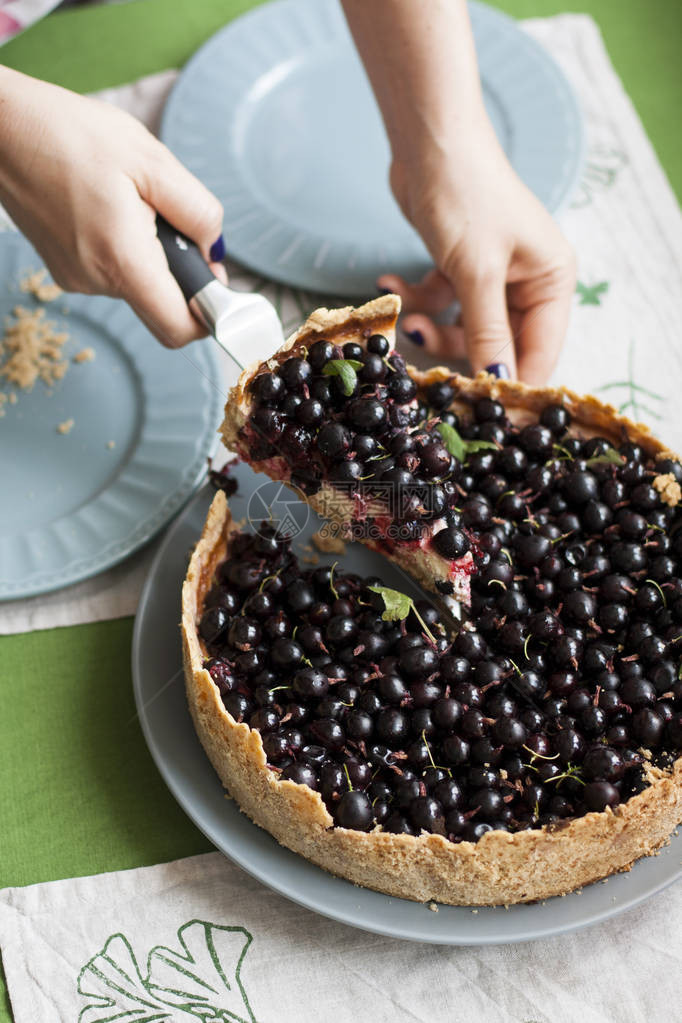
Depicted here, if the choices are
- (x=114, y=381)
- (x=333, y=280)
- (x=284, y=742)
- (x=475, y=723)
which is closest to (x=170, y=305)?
(x=114, y=381)

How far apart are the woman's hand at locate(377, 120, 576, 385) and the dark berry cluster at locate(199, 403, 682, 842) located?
1.03 ft

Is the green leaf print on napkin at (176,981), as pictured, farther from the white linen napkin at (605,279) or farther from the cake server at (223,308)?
the cake server at (223,308)

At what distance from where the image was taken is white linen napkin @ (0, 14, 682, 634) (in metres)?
1.97

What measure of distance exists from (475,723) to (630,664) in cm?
29

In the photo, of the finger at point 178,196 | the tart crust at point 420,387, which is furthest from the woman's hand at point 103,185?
the tart crust at point 420,387

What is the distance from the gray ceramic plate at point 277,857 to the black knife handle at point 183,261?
0.52 metres

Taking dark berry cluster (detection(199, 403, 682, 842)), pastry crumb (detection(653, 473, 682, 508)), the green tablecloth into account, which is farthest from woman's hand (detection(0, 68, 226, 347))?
pastry crumb (detection(653, 473, 682, 508))

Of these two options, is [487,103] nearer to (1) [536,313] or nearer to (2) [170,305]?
(1) [536,313]

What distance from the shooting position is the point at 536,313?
2148 mm

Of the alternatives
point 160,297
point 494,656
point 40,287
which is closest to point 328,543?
point 494,656

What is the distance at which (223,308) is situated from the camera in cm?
172

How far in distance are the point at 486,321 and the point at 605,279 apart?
58cm

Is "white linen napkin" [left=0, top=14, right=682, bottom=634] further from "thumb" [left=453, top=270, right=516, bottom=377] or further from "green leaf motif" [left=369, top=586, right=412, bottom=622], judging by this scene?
"green leaf motif" [left=369, top=586, right=412, bottom=622]

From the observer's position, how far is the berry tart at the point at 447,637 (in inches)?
55.0
